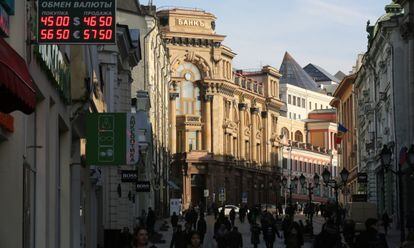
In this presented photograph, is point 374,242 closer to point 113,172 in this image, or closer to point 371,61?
point 113,172

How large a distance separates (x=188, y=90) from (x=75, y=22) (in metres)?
101

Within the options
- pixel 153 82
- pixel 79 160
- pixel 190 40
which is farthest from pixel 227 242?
pixel 190 40

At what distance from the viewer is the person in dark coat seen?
19125 millimetres

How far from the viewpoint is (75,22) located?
659 inches

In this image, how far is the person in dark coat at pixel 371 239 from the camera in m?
19.1

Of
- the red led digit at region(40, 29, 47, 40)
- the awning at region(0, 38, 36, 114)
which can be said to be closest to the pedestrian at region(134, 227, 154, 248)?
the awning at region(0, 38, 36, 114)

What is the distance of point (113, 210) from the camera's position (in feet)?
150

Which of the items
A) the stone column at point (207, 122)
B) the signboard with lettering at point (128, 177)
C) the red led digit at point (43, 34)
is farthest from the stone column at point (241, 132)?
the red led digit at point (43, 34)

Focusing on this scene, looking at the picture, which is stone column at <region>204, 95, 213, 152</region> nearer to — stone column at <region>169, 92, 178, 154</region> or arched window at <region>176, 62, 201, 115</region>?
arched window at <region>176, 62, 201, 115</region>

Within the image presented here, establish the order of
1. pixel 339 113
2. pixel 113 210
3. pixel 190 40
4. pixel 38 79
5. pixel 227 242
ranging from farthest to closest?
pixel 339 113 < pixel 190 40 < pixel 113 210 < pixel 227 242 < pixel 38 79

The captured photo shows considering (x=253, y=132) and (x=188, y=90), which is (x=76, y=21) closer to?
(x=188, y=90)

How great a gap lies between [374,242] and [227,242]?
11314 millimetres

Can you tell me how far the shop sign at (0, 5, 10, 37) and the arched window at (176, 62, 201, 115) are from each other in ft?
333

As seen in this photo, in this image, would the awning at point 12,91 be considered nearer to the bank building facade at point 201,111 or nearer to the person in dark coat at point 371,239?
the person in dark coat at point 371,239
